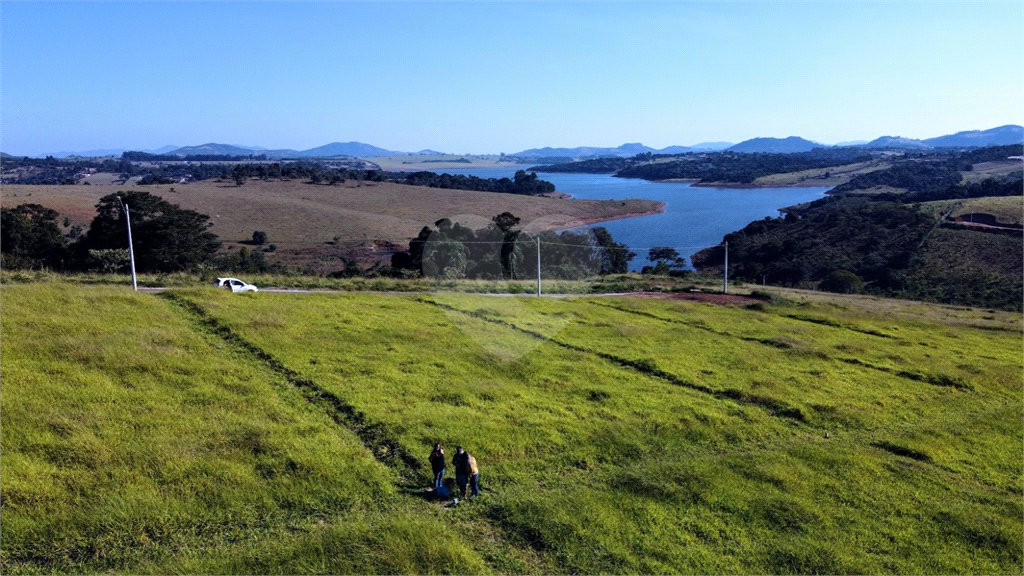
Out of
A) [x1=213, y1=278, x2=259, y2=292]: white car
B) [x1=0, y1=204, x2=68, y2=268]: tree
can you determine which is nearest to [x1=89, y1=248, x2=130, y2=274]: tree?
[x1=0, y1=204, x2=68, y2=268]: tree

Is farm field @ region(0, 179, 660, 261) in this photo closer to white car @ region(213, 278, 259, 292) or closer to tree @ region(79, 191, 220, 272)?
tree @ region(79, 191, 220, 272)

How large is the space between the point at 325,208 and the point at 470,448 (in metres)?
87.2

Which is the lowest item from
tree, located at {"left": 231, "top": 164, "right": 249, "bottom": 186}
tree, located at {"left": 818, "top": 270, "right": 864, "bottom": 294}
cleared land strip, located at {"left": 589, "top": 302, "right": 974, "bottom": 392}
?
tree, located at {"left": 818, "top": 270, "right": 864, "bottom": 294}

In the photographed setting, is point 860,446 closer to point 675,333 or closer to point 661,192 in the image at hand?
point 675,333

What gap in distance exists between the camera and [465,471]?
11.6m

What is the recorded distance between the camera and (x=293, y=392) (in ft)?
52.8

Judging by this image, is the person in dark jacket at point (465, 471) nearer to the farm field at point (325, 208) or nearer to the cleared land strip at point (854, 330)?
the cleared land strip at point (854, 330)

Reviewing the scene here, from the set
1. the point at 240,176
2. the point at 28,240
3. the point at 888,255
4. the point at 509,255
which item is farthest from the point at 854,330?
the point at 240,176

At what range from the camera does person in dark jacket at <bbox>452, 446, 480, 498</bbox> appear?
11.6 meters

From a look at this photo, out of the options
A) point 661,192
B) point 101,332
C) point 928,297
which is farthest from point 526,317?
point 661,192

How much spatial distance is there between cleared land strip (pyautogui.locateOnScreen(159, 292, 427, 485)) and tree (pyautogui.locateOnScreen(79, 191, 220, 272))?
25.3 metres

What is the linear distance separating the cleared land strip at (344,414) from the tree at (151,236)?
83.1ft

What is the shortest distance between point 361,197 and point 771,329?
89.9 m

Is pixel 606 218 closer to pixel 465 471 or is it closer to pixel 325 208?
pixel 325 208
